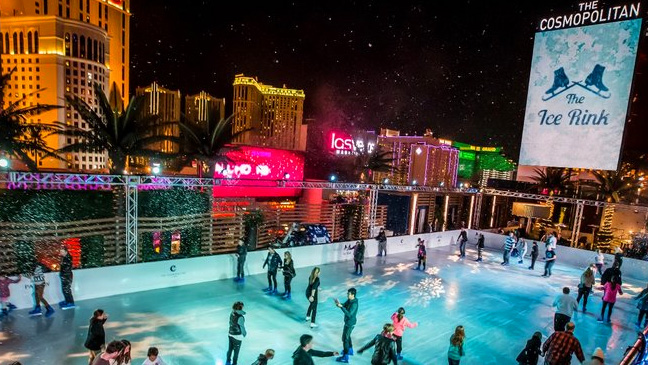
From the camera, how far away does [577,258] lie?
20.4m

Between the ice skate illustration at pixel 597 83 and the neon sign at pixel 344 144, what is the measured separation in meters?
19.9

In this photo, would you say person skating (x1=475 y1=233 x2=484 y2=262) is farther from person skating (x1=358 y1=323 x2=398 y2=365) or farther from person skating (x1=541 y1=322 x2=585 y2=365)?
person skating (x1=358 y1=323 x2=398 y2=365)

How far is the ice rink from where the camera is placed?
315 inches

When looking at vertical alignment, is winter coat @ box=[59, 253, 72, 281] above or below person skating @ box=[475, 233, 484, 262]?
above

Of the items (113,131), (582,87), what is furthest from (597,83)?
(113,131)

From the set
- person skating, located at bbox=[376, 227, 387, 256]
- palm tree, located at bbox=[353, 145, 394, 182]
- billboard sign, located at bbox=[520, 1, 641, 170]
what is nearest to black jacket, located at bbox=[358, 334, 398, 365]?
person skating, located at bbox=[376, 227, 387, 256]

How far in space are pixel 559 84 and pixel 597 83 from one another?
1.56 m

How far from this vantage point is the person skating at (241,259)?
12898 mm

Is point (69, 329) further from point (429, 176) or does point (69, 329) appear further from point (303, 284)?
point (429, 176)

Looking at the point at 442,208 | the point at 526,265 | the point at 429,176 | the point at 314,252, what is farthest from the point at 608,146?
the point at 429,176

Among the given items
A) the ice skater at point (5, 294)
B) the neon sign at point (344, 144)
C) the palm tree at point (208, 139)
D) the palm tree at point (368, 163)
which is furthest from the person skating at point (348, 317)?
the palm tree at point (368, 163)

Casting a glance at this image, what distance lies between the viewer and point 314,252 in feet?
53.5

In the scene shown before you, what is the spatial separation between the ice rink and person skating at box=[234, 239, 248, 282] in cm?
43

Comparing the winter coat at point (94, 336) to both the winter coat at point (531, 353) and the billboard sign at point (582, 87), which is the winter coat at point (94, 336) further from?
the billboard sign at point (582, 87)
